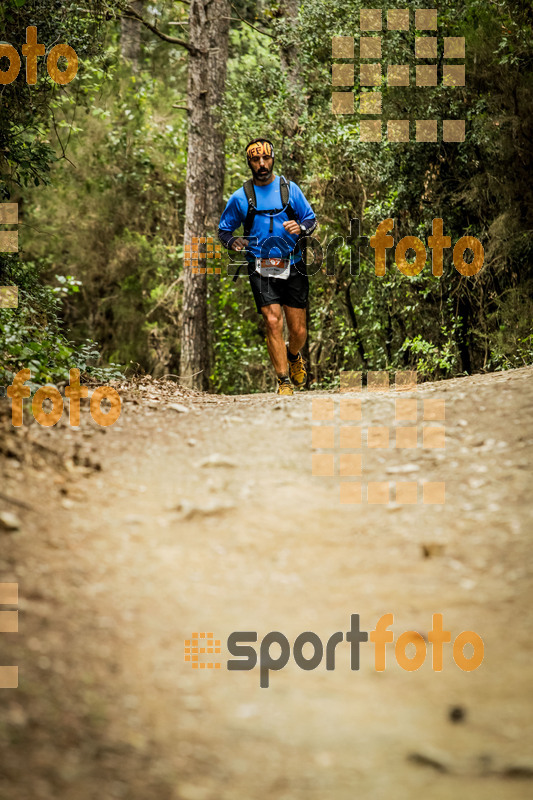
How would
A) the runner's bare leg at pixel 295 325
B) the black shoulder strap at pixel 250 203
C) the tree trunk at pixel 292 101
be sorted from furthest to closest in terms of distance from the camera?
the tree trunk at pixel 292 101
the runner's bare leg at pixel 295 325
the black shoulder strap at pixel 250 203

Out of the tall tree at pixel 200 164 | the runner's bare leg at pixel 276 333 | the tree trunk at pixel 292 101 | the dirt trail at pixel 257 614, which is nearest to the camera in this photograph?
the dirt trail at pixel 257 614

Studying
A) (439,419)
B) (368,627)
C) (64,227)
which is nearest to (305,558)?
(368,627)

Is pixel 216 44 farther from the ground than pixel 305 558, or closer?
farther from the ground

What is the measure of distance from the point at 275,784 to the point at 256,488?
198cm

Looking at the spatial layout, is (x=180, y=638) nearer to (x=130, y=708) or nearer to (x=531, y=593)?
(x=130, y=708)

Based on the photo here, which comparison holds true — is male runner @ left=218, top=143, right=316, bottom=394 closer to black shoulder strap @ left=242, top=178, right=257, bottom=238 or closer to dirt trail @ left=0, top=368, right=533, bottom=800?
black shoulder strap @ left=242, top=178, right=257, bottom=238

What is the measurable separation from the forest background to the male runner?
1.69 metres

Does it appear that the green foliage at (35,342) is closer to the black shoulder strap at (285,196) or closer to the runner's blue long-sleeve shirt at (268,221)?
the runner's blue long-sleeve shirt at (268,221)

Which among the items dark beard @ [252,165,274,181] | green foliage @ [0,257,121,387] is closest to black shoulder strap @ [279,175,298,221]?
dark beard @ [252,165,274,181]

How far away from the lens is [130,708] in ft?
8.72

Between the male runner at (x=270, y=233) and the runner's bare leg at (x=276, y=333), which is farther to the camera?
the runner's bare leg at (x=276, y=333)

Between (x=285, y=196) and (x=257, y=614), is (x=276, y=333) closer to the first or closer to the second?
(x=285, y=196)

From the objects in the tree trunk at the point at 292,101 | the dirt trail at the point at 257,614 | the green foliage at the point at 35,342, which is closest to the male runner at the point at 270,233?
the green foliage at the point at 35,342

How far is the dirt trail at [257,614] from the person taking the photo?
246 centimetres
